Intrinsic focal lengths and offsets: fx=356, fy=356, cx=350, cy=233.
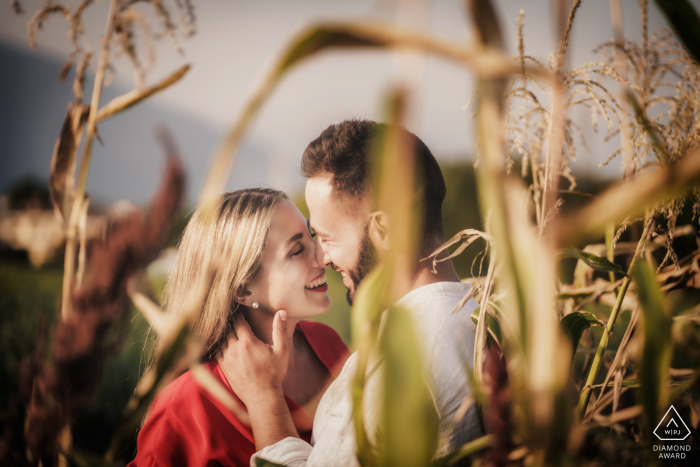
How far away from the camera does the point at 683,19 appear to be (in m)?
0.28

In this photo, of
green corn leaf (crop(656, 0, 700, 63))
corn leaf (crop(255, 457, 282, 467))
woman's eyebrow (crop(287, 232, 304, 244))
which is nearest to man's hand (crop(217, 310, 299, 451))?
woman's eyebrow (crop(287, 232, 304, 244))

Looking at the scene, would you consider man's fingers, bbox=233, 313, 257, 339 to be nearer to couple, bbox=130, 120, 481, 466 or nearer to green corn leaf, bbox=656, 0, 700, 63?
couple, bbox=130, 120, 481, 466

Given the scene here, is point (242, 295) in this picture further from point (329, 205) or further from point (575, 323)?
point (575, 323)

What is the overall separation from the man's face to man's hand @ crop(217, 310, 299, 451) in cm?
22

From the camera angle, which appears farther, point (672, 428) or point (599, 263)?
point (672, 428)

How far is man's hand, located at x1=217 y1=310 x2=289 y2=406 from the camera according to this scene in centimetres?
87

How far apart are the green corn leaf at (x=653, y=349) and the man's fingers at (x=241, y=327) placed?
90 cm

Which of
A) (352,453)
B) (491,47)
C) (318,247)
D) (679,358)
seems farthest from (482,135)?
(679,358)

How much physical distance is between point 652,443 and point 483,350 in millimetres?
196

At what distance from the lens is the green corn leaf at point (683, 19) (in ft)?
0.89

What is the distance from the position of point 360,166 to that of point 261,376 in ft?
2.08

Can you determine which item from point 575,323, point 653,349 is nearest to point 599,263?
point 575,323

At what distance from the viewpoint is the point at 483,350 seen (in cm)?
47

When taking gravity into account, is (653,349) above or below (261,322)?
above
